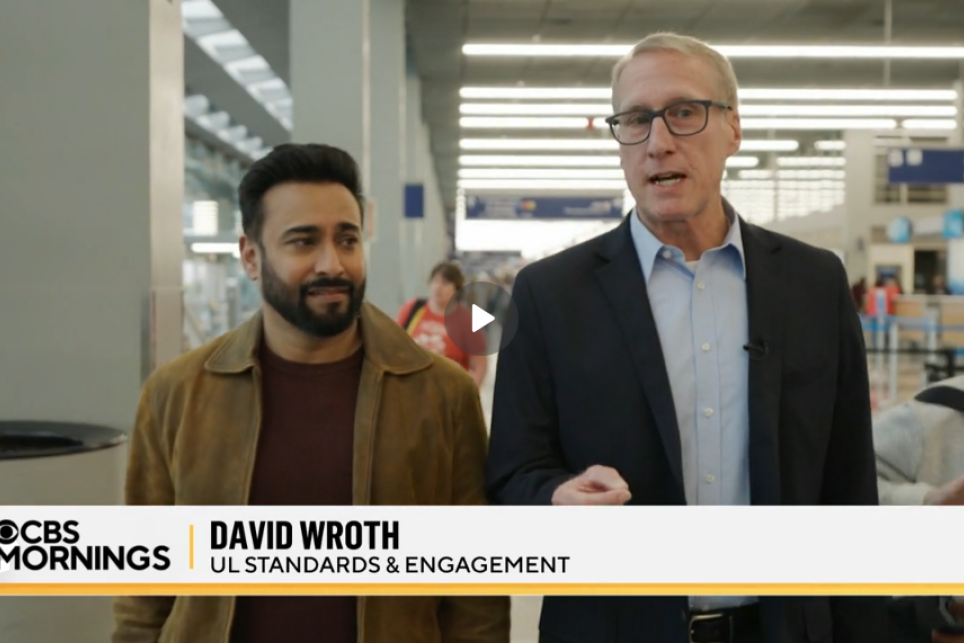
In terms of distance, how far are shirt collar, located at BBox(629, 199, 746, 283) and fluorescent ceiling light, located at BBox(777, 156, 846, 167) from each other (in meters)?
22.6

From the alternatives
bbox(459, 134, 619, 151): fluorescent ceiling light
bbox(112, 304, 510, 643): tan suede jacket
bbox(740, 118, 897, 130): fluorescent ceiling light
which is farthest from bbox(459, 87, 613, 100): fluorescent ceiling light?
bbox(112, 304, 510, 643): tan suede jacket

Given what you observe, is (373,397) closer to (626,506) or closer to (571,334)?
(571,334)

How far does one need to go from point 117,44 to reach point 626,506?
2.51 metres

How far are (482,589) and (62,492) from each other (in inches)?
53.4

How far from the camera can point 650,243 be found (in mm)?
1694

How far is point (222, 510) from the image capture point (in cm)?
173

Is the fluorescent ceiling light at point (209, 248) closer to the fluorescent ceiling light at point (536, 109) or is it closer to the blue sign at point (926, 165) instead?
the fluorescent ceiling light at point (536, 109)

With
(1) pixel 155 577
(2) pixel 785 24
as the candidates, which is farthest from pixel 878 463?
(2) pixel 785 24

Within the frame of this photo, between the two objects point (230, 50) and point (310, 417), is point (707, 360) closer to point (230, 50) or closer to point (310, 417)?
point (310, 417)

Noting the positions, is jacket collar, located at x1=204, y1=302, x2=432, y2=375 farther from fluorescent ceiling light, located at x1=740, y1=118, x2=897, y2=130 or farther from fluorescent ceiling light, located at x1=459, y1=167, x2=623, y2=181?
fluorescent ceiling light, located at x1=459, y1=167, x2=623, y2=181

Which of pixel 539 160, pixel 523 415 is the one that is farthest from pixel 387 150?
pixel 539 160

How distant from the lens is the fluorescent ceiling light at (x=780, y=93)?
16.6 m

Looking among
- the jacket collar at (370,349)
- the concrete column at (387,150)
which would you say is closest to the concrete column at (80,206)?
the jacket collar at (370,349)

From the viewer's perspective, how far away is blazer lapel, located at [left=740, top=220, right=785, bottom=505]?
1.59 m
